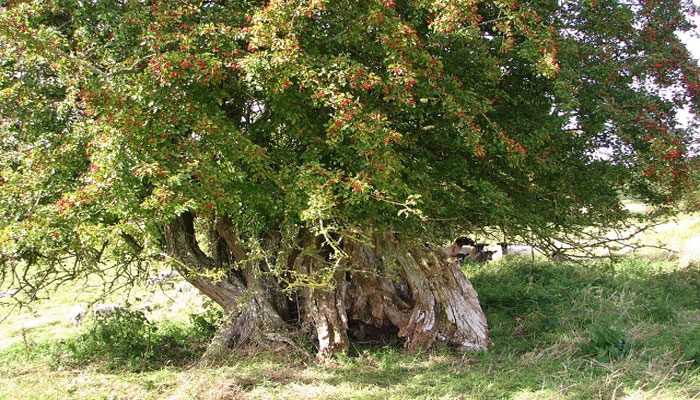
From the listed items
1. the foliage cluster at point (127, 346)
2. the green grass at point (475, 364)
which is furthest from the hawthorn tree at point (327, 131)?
the foliage cluster at point (127, 346)

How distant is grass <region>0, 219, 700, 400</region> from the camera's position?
5.59m

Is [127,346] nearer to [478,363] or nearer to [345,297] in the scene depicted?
[345,297]

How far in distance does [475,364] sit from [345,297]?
1.87 meters

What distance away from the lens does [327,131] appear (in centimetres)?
505

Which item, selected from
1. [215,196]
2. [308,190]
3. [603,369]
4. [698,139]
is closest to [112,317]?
[215,196]

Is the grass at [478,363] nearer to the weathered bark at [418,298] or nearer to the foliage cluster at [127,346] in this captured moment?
the foliage cluster at [127,346]

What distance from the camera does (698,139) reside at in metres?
6.02

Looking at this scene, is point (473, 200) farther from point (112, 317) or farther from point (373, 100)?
point (112, 317)

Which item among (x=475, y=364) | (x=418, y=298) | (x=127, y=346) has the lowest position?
(x=475, y=364)

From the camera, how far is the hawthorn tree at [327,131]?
489cm

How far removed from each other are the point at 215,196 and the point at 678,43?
516 centimetres

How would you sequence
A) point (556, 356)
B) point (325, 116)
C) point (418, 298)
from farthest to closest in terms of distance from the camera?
point (418, 298) → point (556, 356) → point (325, 116)

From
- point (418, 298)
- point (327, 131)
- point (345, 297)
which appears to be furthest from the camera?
point (345, 297)

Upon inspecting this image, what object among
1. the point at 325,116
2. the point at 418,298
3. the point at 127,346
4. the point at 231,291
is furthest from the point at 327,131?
the point at 127,346
